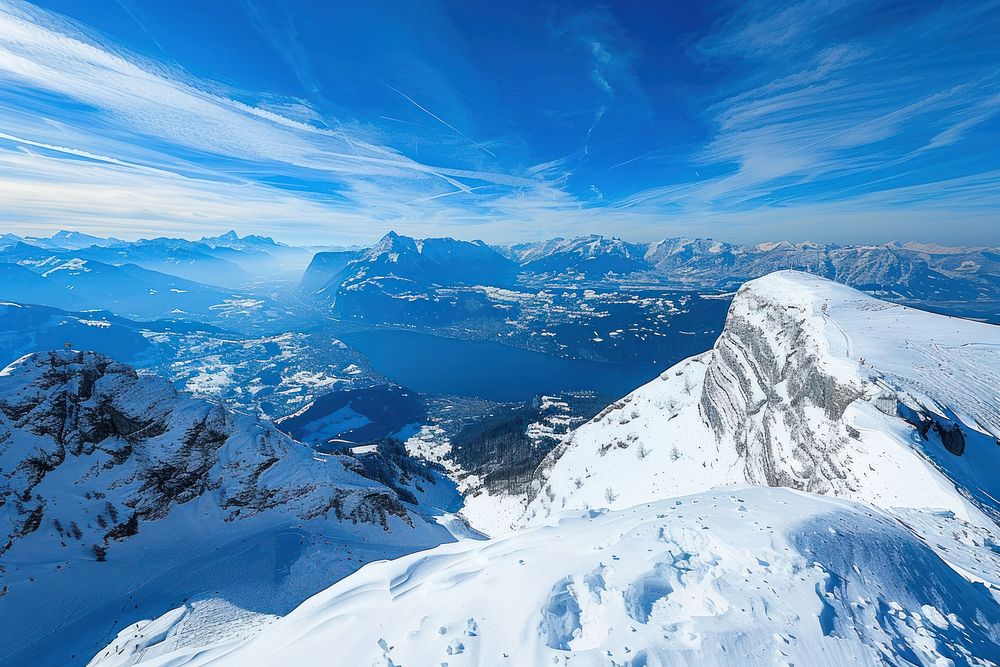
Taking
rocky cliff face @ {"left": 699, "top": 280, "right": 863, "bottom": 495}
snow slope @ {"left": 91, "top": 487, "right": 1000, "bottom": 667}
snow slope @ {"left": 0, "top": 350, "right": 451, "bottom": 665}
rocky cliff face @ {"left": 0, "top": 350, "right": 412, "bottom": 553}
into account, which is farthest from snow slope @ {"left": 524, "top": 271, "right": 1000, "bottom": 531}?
rocky cliff face @ {"left": 0, "top": 350, "right": 412, "bottom": 553}

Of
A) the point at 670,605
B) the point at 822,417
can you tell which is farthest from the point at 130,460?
the point at 822,417

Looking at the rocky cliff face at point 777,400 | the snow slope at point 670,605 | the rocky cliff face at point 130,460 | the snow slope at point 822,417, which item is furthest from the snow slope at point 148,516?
the rocky cliff face at point 777,400

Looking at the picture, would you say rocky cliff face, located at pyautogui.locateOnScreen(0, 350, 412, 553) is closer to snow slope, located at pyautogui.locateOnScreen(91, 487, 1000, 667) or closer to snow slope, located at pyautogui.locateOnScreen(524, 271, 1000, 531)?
snow slope, located at pyautogui.locateOnScreen(91, 487, 1000, 667)

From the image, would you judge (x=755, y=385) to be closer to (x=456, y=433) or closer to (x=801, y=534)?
(x=801, y=534)

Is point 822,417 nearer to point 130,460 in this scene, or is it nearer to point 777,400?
point 777,400

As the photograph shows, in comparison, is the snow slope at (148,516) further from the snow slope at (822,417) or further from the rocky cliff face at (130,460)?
the snow slope at (822,417)

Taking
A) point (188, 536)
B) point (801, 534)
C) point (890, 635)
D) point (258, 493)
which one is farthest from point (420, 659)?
point (258, 493)
